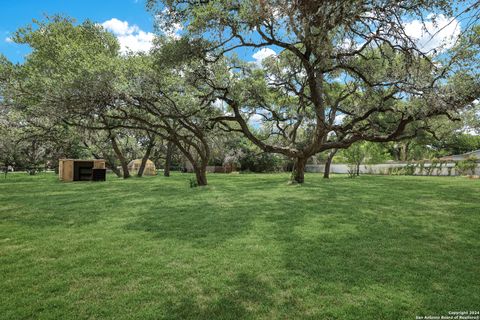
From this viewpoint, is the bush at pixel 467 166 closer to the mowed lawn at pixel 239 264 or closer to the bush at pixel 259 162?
the bush at pixel 259 162

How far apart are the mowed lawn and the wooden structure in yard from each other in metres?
11.3

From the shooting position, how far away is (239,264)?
3.75m

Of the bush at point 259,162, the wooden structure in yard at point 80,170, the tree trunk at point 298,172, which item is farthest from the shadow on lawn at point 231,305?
the bush at point 259,162

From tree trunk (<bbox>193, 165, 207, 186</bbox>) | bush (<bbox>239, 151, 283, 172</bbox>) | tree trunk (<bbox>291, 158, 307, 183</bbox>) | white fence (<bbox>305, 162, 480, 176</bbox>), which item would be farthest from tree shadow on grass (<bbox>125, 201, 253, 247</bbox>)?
bush (<bbox>239, 151, 283, 172</bbox>)

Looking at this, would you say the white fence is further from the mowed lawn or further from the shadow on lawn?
the shadow on lawn

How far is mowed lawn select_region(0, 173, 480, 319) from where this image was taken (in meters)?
2.75

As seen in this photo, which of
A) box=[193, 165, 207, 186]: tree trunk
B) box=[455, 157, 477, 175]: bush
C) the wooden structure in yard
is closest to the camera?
box=[193, 165, 207, 186]: tree trunk

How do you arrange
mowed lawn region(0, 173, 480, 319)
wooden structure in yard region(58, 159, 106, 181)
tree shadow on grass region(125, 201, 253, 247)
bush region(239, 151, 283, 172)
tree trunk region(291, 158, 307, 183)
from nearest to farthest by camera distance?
mowed lawn region(0, 173, 480, 319), tree shadow on grass region(125, 201, 253, 247), tree trunk region(291, 158, 307, 183), wooden structure in yard region(58, 159, 106, 181), bush region(239, 151, 283, 172)

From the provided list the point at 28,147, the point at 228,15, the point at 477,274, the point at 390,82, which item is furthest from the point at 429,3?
the point at 28,147

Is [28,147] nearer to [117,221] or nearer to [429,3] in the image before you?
[117,221]

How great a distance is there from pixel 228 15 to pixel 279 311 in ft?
19.9

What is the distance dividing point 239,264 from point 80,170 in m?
16.5

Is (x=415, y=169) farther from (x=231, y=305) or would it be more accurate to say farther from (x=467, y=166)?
(x=231, y=305)

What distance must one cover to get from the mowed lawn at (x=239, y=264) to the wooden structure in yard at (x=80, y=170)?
37.1 ft
